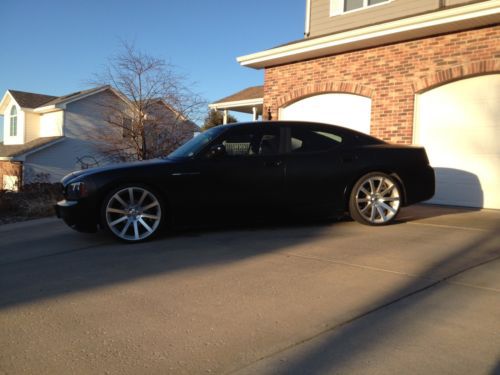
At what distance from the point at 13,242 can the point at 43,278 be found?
2.34 metres

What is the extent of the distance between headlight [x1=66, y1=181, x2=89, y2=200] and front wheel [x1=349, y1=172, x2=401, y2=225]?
134 inches

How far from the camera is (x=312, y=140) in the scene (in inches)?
249

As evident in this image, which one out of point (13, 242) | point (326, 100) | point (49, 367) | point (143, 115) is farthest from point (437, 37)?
point (143, 115)

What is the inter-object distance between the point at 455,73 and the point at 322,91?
3.06m

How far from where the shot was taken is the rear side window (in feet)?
20.6

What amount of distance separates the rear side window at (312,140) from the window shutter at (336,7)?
6483 mm

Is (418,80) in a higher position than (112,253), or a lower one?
higher

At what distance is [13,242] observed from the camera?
619cm

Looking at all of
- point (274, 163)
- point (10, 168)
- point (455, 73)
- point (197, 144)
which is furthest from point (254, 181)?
point (10, 168)

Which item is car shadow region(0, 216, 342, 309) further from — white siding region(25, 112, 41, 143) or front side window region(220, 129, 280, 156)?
white siding region(25, 112, 41, 143)

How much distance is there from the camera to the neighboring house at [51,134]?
27922mm

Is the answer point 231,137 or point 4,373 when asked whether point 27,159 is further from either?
point 4,373

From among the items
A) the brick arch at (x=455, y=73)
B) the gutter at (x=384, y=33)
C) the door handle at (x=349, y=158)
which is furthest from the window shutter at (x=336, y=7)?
the door handle at (x=349, y=158)

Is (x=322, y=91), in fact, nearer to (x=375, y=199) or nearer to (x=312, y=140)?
(x=312, y=140)
